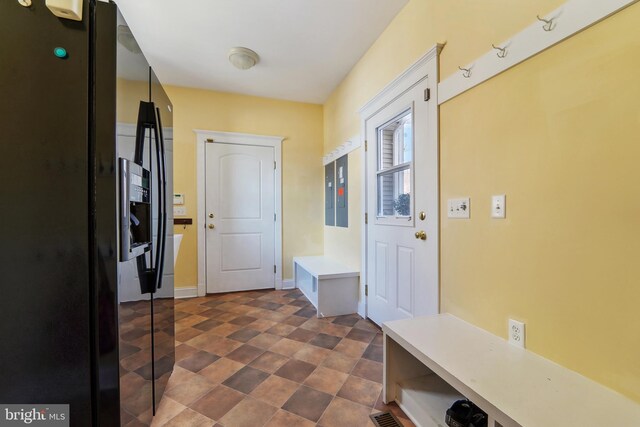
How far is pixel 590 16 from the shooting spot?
98cm

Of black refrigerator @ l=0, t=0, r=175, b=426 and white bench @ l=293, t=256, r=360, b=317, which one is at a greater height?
black refrigerator @ l=0, t=0, r=175, b=426

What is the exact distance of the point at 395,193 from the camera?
230 cm

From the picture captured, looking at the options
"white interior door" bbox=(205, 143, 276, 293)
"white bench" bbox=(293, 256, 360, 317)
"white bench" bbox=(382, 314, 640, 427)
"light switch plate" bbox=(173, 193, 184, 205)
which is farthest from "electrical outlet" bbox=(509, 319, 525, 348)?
"light switch plate" bbox=(173, 193, 184, 205)

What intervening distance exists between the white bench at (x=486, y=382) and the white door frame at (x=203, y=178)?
2522 millimetres

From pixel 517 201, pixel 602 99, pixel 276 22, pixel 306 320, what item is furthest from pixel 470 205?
pixel 276 22

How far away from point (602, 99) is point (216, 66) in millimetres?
3261

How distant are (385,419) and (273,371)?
806 mm

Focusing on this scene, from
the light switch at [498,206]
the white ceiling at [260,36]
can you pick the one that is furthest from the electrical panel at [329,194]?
the light switch at [498,206]

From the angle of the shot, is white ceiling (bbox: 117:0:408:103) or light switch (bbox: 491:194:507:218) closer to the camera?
light switch (bbox: 491:194:507:218)

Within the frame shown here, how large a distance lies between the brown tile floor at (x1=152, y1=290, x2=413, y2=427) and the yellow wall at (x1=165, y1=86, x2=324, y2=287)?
1076mm

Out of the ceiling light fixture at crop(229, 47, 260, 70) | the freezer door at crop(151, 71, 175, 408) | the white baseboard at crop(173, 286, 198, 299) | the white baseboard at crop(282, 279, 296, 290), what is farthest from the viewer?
the white baseboard at crop(282, 279, 296, 290)

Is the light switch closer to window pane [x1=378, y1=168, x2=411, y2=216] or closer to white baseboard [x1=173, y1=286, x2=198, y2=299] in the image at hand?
window pane [x1=378, y1=168, x2=411, y2=216]

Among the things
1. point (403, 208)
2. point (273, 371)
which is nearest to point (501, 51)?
point (403, 208)

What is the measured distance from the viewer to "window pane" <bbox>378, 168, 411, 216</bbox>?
83.6 inches
